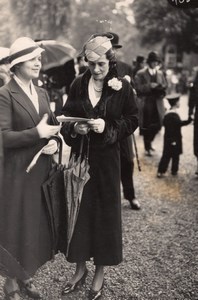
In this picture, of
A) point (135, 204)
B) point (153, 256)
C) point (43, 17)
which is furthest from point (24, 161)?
point (43, 17)

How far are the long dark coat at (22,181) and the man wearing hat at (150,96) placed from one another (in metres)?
5.65

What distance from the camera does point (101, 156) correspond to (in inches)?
129

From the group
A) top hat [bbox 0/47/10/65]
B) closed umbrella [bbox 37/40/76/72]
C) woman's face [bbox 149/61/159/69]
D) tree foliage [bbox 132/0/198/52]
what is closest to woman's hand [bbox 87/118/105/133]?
top hat [bbox 0/47/10/65]

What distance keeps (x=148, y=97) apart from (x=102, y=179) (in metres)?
5.76

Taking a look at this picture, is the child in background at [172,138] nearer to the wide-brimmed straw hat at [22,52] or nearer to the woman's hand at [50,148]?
the woman's hand at [50,148]

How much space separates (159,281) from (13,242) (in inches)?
54.5

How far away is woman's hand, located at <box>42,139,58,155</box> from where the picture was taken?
3117 millimetres

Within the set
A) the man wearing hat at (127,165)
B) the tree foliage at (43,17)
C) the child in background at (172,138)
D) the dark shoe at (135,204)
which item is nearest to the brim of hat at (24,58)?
the man wearing hat at (127,165)

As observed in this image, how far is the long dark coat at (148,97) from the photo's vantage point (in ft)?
28.6

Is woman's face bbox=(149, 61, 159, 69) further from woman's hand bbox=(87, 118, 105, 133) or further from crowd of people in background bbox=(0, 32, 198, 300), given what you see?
woman's hand bbox=(87, 118, 105, 133)

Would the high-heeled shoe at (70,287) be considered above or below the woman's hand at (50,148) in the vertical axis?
below

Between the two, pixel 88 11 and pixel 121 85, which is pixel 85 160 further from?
pixel 88 11

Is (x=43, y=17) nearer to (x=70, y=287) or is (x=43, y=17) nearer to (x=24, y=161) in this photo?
(x=24, y=161)

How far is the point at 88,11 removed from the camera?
661 inches
